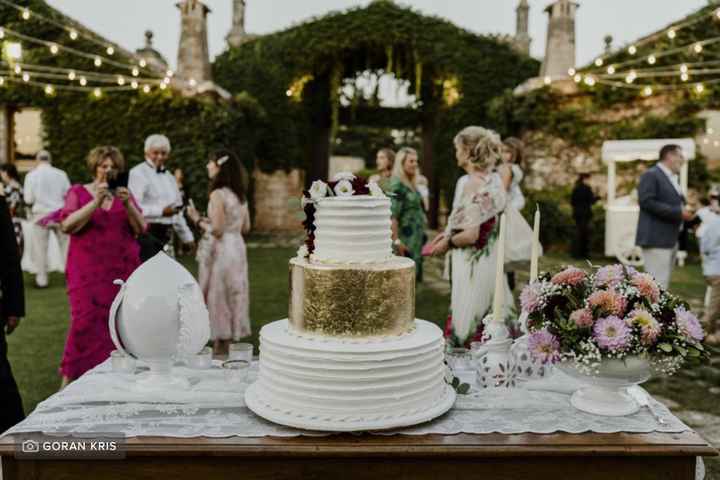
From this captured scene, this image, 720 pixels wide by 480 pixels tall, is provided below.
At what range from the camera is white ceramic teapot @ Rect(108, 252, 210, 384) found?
6.24 ft

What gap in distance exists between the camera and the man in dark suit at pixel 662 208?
18.0 ft

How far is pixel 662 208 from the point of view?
5469 mm

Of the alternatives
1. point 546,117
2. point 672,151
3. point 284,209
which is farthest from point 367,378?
point 284,209

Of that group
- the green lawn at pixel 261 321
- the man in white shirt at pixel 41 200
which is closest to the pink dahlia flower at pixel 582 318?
the green lawn at pixel 261 321

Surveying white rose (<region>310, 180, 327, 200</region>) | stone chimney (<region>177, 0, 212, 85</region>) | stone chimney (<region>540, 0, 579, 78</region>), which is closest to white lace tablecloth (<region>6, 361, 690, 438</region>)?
white rose (<region>310, 180, 327, 200</region>)

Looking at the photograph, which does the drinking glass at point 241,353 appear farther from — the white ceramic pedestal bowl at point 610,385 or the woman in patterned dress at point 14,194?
the woman in patterned dress at point 14,194

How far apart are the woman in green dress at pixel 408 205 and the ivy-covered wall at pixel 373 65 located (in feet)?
32.4

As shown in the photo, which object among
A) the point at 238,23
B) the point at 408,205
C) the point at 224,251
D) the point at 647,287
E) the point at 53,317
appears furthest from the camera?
the point at 238,23

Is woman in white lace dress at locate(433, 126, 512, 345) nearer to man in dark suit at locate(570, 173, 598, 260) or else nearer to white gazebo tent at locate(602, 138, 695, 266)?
white gazebo tent at locate(602, 138, 695, 266)

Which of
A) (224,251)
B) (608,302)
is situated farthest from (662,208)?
(608,302)

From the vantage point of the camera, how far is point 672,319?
5.79 feet

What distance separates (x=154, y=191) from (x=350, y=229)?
12.2 feet

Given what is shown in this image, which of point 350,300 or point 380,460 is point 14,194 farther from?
point 380,460

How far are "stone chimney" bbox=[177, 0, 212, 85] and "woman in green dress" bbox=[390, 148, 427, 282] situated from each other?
30.2ft
